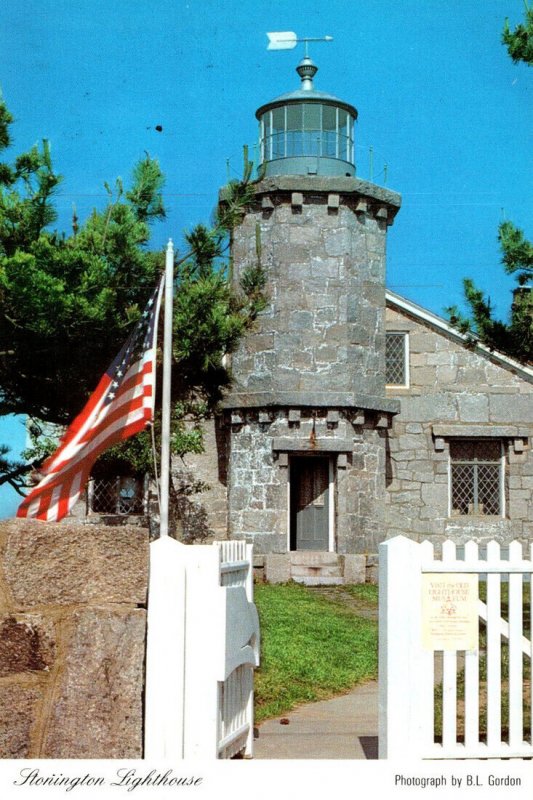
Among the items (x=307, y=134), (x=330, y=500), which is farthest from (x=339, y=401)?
(x=307, y=134)

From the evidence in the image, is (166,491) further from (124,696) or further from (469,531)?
(469,531)

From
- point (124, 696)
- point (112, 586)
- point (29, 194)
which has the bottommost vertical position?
point (124, 696)

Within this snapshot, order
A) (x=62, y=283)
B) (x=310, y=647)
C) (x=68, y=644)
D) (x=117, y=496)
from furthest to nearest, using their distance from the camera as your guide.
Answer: (x=117, y=496) < (x=62, y=283) < (x=310, y=647) < (x=68, y=644)

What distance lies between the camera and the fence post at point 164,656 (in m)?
4.76

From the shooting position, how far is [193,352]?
15.7 m

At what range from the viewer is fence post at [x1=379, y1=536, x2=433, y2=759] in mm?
5332

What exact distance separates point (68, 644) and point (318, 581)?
597 inches

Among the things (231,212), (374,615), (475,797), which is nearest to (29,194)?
(231,212)

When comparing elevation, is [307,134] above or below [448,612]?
above

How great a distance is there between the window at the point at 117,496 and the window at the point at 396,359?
5697mm

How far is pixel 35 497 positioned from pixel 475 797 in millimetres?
5175

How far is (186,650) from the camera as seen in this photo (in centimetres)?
495

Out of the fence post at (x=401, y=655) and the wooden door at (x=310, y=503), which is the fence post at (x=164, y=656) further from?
the wooden door at (x=310, y=503)

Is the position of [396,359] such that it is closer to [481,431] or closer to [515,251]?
[481,431]
